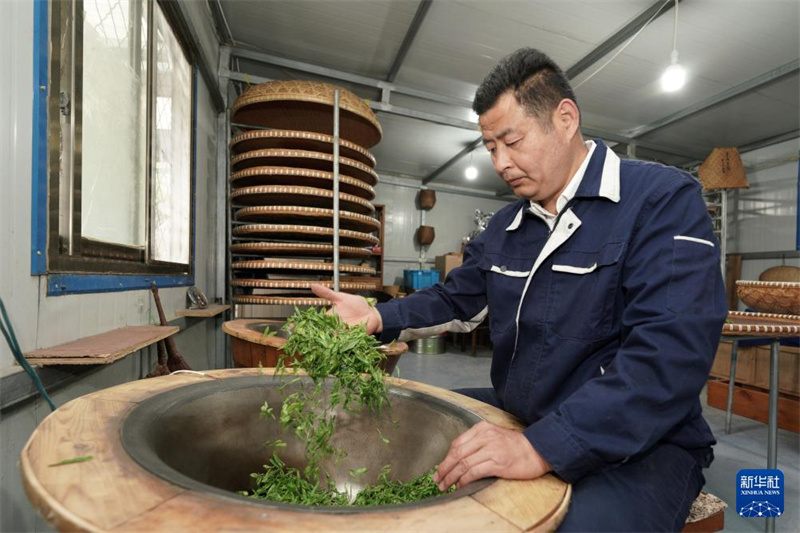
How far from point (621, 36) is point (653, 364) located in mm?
4260

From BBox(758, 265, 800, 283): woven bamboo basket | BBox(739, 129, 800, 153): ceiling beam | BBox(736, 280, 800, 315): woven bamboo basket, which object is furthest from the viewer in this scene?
BBox(739, 129, 800, 153): ceiling beam

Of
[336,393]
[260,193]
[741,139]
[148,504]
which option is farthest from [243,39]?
[741,139]

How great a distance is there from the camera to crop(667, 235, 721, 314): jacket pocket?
37.6 inches

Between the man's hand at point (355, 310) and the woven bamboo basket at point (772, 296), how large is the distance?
253 cm

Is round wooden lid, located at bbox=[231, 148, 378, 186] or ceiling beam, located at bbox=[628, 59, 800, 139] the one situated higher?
ceiling beam, located at bbox=[628, 59, 800, 139]

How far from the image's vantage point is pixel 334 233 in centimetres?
267

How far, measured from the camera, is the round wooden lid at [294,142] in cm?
262

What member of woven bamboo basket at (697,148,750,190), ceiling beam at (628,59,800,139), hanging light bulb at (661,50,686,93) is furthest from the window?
woven bamboo basket at (697,148,750,190)

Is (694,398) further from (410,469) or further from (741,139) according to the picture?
(741,139)

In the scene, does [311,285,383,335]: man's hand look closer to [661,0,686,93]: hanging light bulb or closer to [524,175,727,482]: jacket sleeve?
[524,175,727,482]: jacket sleeve

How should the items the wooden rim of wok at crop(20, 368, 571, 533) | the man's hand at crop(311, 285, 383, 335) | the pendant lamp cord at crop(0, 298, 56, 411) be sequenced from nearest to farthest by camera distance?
1. the wooden rim of wok at crop(20, 368, 571, 533)
2. the pendant lamp cord at crop(0, 298, 56, 411)
3. the man's hand at crop(311, 285, 383, 335)

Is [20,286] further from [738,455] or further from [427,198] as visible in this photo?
[427,198]

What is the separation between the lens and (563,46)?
4195mm

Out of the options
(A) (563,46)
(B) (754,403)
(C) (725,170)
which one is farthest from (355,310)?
(C) (725,170)
